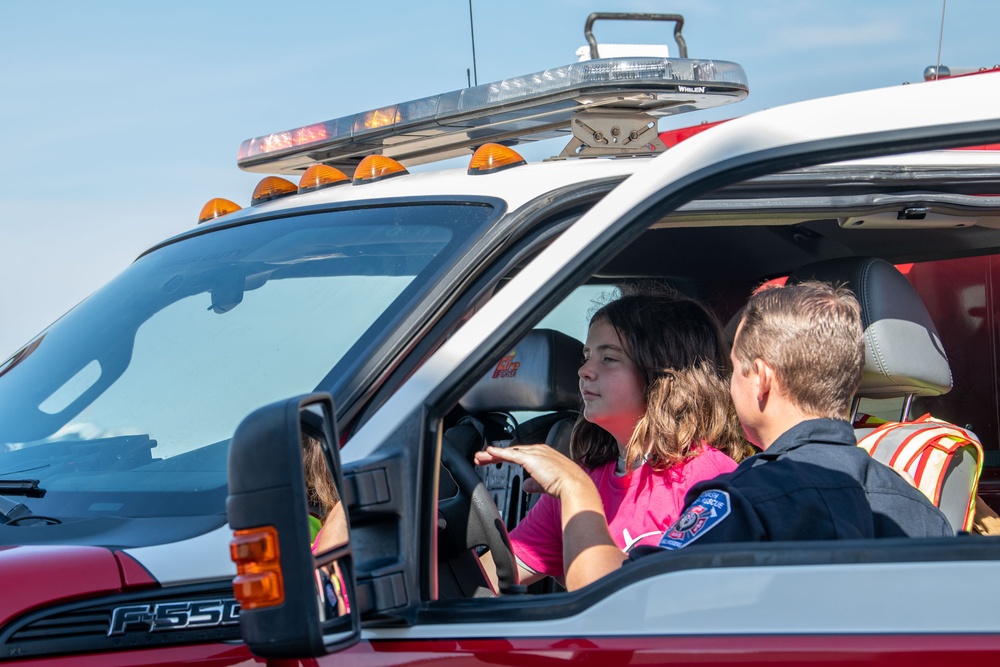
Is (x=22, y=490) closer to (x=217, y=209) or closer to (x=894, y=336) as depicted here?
(x=217, y=209)

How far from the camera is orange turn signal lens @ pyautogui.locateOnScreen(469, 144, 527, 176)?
2.24 metres

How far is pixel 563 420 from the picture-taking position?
3.09m

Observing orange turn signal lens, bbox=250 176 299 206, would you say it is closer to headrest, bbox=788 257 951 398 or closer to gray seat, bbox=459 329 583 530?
gray seat, bbox=459 329 583 530

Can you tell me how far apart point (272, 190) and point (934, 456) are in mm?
1674

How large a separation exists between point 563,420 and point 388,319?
51.4 inches

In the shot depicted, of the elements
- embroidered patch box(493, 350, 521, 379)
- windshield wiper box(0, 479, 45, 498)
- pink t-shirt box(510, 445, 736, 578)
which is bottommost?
pink t-shirt box(510, 445, 736, 578)

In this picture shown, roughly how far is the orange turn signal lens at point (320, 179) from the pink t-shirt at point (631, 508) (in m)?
0.90

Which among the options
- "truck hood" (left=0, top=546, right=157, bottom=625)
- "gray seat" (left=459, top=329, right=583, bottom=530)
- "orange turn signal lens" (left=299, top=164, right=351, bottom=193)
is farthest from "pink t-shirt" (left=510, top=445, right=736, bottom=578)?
"truck hood" (left=0, top=546, right=157, bottom=625)

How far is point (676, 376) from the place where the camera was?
8.52 feet

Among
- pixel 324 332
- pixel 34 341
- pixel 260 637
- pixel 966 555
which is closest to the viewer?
pixel 260 637

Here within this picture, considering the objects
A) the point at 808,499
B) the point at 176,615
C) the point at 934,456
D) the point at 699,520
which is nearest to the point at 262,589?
the point at 176,615

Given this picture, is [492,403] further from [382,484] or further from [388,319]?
[382,484]

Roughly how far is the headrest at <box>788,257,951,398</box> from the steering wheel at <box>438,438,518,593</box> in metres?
1.06

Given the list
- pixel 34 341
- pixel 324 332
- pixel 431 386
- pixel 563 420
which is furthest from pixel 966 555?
pixel 34 341
